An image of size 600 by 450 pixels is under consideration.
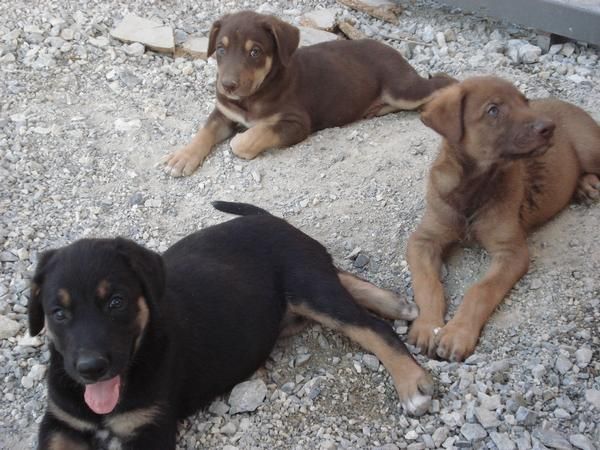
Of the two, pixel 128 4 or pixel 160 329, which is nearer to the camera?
pixel 160 329

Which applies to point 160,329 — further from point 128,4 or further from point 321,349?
point 128,4

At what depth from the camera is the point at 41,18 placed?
824 cm

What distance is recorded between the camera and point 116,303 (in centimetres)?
378

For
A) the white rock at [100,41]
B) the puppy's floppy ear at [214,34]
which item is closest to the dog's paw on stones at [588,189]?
the puppy's floppy ear at [214,34]

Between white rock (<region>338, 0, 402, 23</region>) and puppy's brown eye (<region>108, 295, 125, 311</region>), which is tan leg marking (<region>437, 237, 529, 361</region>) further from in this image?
white rock (<region>338, 0, 402, 23</region>)

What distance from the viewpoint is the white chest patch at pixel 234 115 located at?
279 inches

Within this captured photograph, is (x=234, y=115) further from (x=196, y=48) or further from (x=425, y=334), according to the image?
(x=425, y=334)

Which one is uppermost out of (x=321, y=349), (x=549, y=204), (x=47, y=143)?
(x=549, y=204)

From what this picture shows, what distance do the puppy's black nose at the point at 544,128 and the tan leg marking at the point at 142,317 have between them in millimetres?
2436

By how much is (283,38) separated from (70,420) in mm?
3877

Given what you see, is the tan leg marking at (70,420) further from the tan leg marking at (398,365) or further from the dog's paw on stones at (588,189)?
the dog's paw on stones at (588,189)

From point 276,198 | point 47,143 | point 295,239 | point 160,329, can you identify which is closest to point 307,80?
point 276,198

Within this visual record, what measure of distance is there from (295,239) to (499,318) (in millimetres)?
1291

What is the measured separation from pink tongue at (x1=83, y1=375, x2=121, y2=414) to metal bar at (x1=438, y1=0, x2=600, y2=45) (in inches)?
224
